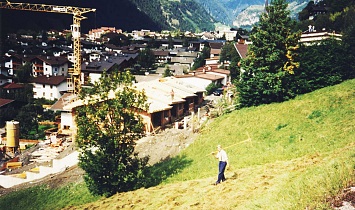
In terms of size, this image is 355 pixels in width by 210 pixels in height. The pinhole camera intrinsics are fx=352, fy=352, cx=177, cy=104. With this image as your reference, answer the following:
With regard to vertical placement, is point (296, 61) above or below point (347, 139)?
above

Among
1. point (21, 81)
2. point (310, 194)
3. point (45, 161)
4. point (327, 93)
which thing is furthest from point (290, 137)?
point (21, 81)

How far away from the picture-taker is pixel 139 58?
9412 centimetres

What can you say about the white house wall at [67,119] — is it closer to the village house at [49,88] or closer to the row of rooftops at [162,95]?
the row of rooftops at [162,95]

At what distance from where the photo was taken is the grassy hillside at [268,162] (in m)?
10.1

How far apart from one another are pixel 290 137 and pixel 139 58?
77782 mm

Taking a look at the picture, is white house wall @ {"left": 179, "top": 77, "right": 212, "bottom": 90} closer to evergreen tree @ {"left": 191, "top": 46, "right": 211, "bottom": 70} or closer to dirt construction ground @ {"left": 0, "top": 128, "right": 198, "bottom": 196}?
evergreen tree @ {"left": 191, "top": 46, "right": 211, "bottom": 70}

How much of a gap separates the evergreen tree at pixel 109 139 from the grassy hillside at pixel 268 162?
0.95 metres

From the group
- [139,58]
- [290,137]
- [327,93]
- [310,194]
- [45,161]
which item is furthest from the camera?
[139,58]

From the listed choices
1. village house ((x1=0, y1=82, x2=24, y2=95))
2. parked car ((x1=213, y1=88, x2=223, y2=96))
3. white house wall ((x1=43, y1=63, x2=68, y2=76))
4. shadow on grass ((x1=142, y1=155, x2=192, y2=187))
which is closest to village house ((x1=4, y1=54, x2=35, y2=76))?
white house wall ((x1=43, y1=63, x2=68, y2=76))

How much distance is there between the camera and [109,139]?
61.0 ft

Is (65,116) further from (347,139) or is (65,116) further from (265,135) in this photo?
(347,139)

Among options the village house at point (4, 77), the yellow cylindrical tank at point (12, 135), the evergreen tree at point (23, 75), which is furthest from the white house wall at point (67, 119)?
the evergreen tree at point (23, 75)

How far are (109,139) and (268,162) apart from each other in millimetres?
8177

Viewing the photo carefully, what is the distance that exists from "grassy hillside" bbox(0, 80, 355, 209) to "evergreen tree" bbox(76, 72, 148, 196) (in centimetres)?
95
